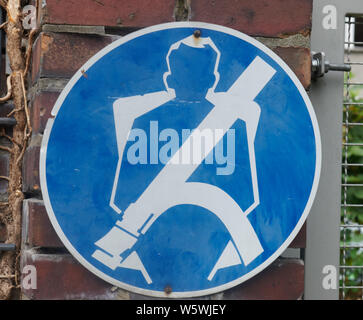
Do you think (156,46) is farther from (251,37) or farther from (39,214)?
(39,214)

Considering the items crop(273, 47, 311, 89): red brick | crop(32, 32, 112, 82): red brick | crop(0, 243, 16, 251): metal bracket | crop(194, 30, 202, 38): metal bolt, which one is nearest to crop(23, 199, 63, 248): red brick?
crop(0, 243, 16, 251): metal bracket

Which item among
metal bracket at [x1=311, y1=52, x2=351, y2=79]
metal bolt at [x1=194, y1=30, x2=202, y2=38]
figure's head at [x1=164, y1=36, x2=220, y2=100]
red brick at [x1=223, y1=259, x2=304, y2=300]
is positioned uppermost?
metal bolt at [x1=194, y1=30, x2=202, y2=38]

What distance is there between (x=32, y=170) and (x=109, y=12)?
11.4 inches

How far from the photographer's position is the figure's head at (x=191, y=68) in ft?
2.97

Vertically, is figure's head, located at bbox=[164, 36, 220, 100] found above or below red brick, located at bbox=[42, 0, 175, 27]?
below

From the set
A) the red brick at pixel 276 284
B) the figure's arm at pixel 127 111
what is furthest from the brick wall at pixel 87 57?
the figure's arm at pixel 127 111

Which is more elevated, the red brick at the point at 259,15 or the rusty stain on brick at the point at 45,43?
the red brick at the point at 259,15

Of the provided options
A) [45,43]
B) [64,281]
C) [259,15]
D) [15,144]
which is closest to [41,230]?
[64,281]

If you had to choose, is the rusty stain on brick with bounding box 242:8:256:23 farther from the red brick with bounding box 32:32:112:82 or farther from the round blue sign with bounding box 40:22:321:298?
the red brick with bounding box 32:32:112:82

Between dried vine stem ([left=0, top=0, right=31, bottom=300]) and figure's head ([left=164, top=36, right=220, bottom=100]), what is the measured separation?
11.1 inches

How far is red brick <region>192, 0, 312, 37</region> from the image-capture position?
0.94m

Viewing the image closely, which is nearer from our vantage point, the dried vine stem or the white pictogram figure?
the white pictogram figure

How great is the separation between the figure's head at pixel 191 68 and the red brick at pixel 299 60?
0.12 meters

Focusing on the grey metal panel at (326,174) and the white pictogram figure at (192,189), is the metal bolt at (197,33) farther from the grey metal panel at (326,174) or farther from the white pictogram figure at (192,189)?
the grey metal panel at (326,174)
